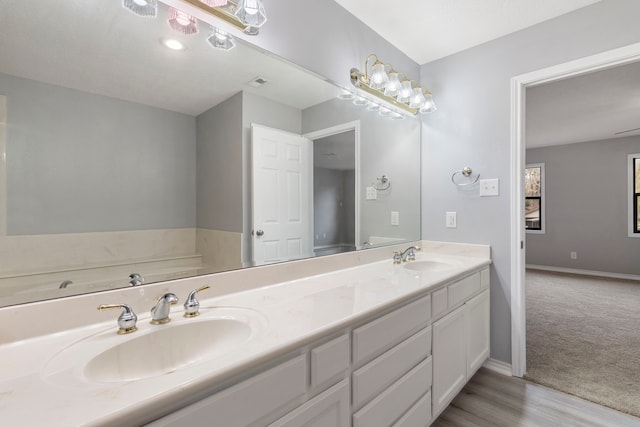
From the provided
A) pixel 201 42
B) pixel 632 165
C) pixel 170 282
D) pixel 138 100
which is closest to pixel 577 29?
pixel 201 42

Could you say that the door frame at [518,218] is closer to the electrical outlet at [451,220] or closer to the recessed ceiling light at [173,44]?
the electrical outlet at [451,220]

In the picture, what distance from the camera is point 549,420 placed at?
1.62m

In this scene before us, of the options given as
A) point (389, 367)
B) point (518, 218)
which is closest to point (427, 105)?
point (518, 218)

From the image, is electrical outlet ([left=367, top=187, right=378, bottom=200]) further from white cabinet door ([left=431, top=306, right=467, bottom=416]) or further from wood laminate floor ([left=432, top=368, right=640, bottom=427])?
wood laminate floor ([left=432, top=368, right=640, bottom=427])

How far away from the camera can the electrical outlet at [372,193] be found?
7.02 feet

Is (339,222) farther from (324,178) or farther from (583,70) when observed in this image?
(583,70)

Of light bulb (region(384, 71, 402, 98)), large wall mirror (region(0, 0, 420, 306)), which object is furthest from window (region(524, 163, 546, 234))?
large wall mirror (region(0, 0, 420, 306))

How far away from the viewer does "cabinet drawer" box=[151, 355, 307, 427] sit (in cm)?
64

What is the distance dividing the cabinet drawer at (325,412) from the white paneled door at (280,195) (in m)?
0.67

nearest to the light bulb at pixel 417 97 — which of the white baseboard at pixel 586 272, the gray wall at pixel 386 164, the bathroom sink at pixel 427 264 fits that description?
the gray wall at pixel 386 164

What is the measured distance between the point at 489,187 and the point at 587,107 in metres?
2.66

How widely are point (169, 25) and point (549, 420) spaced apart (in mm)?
2625

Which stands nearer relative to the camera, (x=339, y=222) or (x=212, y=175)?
(x=212, y=175)

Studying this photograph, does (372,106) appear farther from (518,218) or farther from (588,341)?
(588,341)
